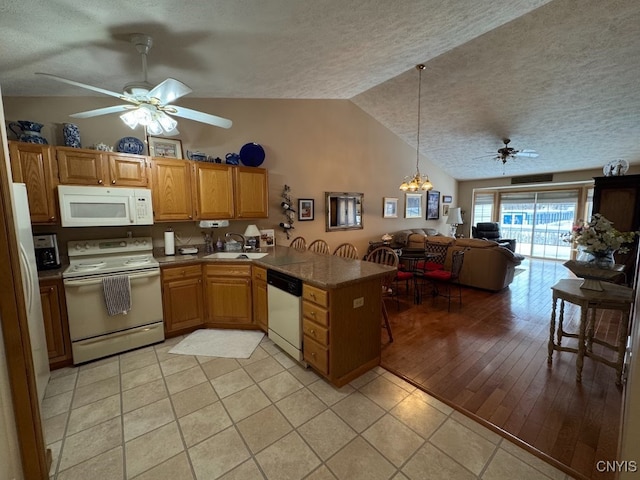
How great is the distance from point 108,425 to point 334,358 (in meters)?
1.64

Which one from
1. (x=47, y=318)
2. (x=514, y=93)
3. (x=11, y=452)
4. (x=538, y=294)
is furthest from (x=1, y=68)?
(x=538, y=294)

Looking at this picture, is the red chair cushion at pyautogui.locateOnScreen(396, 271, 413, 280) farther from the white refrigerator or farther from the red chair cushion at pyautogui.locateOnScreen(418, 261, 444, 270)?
the white refrigerator

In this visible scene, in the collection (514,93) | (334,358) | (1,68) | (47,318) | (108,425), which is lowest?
(108,425)

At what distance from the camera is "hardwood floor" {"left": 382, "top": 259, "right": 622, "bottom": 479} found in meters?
1.66

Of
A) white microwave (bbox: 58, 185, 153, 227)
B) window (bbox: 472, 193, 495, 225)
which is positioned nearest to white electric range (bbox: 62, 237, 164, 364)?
white microwave (bbox: 58, 185, 153, 227)

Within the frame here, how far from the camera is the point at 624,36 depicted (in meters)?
2.80

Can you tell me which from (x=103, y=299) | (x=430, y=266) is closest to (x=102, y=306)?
(x=103, y=299)

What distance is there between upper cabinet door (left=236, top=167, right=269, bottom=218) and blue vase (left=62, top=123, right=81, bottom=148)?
1.59m

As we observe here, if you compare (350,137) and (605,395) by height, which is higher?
(350,137)

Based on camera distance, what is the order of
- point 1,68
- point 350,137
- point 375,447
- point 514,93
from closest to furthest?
point 375,447 → point 1,68 → point 514,93 → point 350,137

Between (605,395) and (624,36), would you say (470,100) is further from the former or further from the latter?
(605,395)

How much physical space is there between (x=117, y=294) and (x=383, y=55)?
12.8 feet

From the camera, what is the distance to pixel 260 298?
116 inches

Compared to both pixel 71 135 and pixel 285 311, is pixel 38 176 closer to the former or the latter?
pixel 71 135
